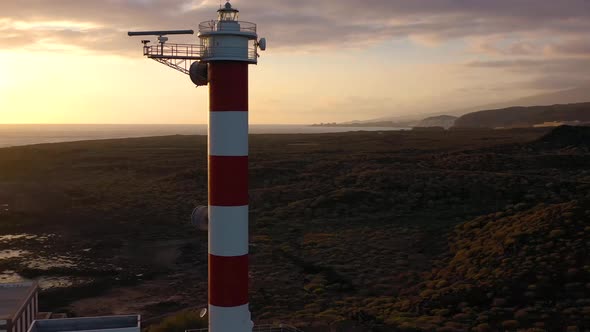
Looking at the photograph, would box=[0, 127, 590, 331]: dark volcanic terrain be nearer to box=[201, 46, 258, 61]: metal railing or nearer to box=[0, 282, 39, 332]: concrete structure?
box=[0, 282, 39, 332]: concrete structure

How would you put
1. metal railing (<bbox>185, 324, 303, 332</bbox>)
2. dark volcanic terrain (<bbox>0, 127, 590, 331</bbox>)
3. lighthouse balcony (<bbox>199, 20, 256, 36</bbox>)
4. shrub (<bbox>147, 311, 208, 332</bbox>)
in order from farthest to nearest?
dark volcanic terrain (<bbox>0, 127, 590, 331</bbox>) → shrub (<bbox>147, 311, 208, 332</bbox>) → metal railing (<bbox>185, 324, 303, 332</bbox>) → lighthouse balcony (<bbox>199, 20, 256, 36</bbox>)

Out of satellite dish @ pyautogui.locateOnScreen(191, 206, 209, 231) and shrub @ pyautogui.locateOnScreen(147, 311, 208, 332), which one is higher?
satellite dish @ pyautogui.locateOnScreen(191, 206, 209, 231)

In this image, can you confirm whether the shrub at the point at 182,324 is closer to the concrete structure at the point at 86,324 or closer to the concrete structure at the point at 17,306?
the concrete structure at the point at 86,324

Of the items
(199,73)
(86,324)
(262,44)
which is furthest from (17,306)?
(262,44)

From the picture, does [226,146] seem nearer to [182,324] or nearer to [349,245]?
[182,324]

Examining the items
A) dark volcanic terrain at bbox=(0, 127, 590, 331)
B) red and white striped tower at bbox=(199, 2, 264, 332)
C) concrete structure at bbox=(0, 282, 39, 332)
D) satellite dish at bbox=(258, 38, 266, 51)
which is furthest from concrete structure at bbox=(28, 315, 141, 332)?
satellite dish at bbox=(258, 38, 266, 51)

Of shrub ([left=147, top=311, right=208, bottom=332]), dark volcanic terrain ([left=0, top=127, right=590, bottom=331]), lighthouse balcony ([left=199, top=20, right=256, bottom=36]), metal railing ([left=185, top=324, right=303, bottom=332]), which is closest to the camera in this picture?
lighthouse balcony ([left=199, top=20, right=256, bottom=36])
